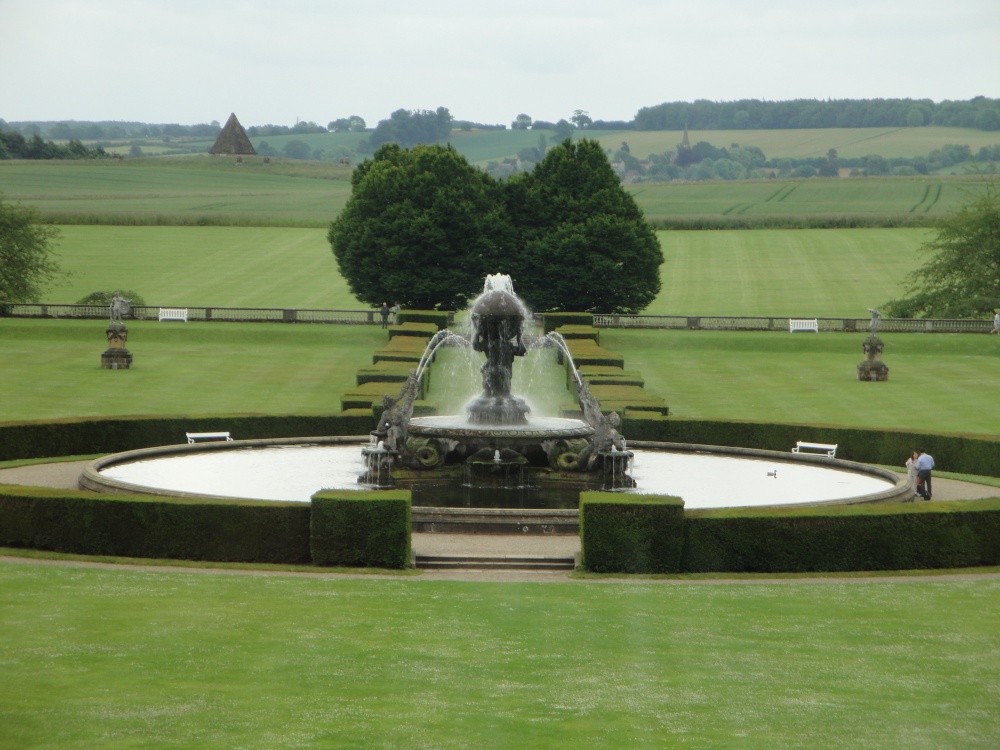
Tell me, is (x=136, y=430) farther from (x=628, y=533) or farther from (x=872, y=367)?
(x=872, y=367)

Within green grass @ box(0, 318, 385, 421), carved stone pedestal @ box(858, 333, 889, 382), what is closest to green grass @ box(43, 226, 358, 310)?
green grass @ box(0, 318, 385, 421)

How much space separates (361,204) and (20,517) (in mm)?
62598

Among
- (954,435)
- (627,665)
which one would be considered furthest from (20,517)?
(954,435)

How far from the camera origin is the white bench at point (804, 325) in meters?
78.8

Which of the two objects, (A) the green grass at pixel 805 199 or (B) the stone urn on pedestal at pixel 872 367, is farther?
(A) the green grass at pixel 805 199

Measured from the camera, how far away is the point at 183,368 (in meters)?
61.9

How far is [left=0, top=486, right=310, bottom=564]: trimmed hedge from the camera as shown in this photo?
2600 centimetres

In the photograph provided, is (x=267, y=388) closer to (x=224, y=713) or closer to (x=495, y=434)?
(x=495, y=434)

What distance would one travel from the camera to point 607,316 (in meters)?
80.4

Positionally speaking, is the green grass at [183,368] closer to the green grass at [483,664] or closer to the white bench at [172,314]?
the white bench at [172,314]

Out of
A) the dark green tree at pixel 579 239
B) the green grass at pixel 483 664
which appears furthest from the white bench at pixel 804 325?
the green grass at pixel 483 664

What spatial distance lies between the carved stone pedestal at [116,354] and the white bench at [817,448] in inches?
1215

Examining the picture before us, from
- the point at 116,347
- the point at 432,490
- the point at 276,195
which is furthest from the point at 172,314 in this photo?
the point at 276,195

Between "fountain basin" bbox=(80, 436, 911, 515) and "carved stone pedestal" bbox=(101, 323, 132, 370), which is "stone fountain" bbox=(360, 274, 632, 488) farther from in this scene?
"carved stone pedestal" bbox=(101, 323, 132, 370)
